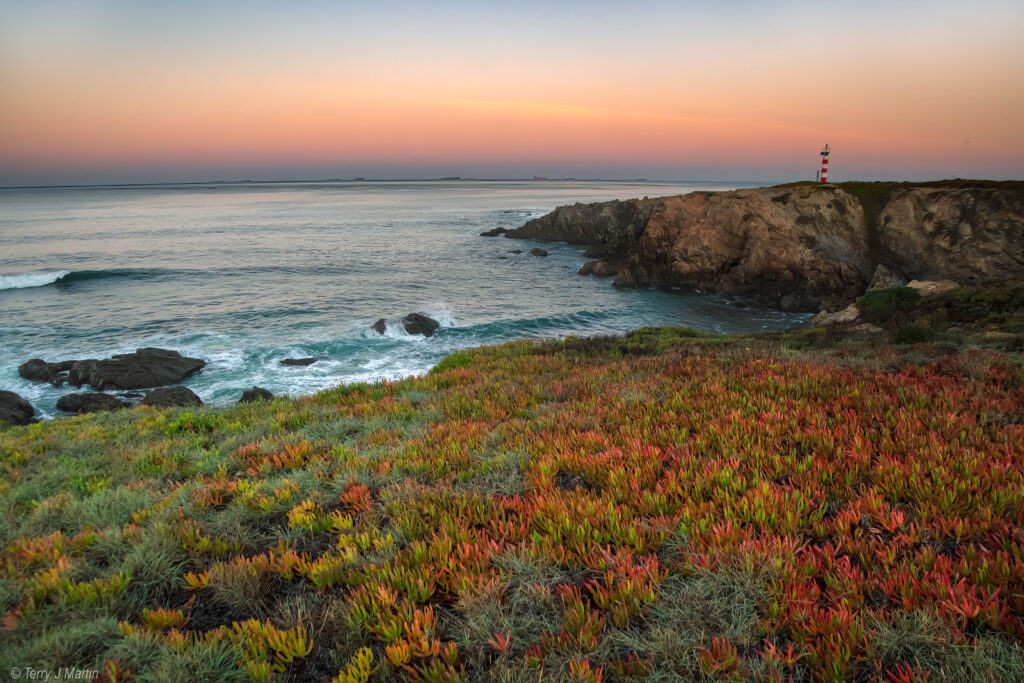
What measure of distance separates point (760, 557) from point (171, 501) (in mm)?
6096

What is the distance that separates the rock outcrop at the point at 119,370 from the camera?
21.4 m

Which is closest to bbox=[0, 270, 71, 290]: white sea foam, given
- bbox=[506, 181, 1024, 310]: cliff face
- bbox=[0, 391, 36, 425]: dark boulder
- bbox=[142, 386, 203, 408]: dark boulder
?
bbox=[0, 391, 36, 425]: dark boulder

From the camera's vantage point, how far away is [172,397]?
18984 mm

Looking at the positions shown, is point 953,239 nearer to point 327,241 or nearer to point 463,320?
point 463,320

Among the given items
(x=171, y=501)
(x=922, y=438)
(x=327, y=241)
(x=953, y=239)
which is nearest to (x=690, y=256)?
(x=953, y=239)

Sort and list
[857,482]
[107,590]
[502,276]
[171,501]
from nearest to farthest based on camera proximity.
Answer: [107,590] < [857,482] < [171,501] < [502,276]

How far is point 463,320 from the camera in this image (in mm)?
34125

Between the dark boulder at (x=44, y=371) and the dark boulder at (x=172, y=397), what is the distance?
6.58 meters

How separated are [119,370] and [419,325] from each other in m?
15.2

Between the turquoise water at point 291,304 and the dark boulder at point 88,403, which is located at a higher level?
the turquoise water at point 291,304

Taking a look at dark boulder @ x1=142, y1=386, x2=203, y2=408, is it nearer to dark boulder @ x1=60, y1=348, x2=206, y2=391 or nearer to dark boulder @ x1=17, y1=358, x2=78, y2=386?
dark boulder @ x1=60, y1=348, x2=206, y2=391

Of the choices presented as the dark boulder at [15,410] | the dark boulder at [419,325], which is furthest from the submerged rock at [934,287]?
the dark boulder at [15,410]

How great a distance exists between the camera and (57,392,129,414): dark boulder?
749 inches

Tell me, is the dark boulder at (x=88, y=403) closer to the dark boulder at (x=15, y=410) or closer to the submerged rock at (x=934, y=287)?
the dark boulder at (x=15, y=410)
